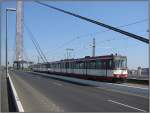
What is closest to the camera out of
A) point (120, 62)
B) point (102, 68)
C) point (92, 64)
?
point (120, 62)

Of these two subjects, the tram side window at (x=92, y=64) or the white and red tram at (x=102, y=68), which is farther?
the tram side window at (x=92, y=64)

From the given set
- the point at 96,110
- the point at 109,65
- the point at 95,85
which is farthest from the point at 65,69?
the point at 96,110

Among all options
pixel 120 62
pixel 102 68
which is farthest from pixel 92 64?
pixel 120 62

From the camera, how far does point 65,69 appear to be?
66.4 m

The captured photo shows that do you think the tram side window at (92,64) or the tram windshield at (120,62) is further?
the tram side window at (92,64)

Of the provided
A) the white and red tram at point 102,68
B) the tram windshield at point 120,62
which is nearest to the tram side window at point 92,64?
the white and red tram at point 102,68

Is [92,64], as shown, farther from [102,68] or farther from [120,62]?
[120,62]

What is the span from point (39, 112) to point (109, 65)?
27079 millimetres

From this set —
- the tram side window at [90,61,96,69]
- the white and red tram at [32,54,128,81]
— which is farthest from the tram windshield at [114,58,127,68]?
the tram side window at [90,61,96,69]

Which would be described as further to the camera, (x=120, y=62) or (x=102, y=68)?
(x=102, y=68)

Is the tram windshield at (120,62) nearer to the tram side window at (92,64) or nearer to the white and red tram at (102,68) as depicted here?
the white and red tram at (102,68)

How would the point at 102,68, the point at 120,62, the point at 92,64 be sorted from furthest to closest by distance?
the point at 92,64 → the point at 102,68 → the point at 120,62

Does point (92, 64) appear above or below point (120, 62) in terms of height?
below

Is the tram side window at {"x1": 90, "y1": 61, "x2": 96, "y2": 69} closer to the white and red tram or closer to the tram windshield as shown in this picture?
the white and red tram
